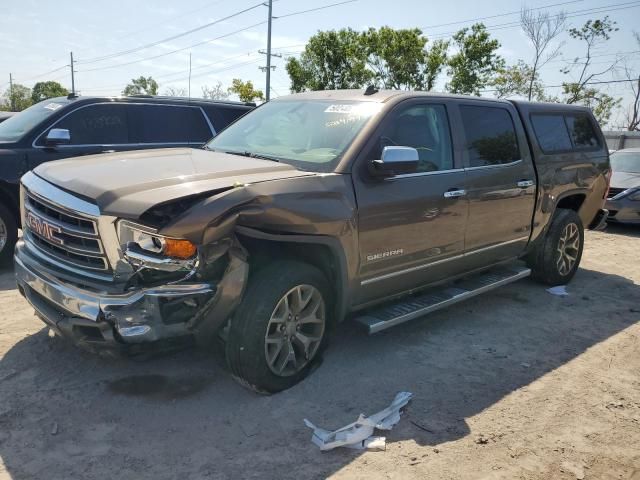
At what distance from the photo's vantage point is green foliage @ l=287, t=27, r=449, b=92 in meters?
28.5

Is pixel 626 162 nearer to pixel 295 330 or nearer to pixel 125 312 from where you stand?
pixel 295 330

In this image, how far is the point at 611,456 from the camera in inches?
118

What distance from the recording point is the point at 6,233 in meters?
5.73

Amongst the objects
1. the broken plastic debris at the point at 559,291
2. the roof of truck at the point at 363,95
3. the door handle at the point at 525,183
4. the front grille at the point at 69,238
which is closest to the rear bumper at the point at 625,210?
the broken plastic debris at the point at 559,291

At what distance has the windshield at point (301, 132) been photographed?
3.75m

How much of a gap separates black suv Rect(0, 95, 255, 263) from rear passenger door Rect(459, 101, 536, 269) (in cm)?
383

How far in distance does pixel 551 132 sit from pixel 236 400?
4.31 m

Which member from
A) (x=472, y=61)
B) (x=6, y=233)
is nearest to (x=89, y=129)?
(x=6, y=233)

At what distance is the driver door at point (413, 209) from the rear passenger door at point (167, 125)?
3762 mm

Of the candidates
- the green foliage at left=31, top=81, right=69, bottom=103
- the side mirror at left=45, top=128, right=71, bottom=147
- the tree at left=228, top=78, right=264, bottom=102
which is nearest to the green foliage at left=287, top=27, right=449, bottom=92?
the tree at left=228, top=78, right=264, bottom=102

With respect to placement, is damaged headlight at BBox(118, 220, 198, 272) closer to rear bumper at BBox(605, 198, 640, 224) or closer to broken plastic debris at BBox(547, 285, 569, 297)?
broken plastic debris at BBox(547, 285, 569, 297)

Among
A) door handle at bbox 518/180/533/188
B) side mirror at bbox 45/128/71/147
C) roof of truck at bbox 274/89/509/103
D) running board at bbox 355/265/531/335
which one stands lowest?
running board at bbox 355/265/531/335

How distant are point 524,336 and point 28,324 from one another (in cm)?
405

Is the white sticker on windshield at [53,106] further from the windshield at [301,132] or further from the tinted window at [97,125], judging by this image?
the windshield at [301,132]
